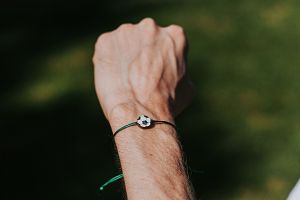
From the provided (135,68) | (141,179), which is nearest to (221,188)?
(135,68)

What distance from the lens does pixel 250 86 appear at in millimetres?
4672

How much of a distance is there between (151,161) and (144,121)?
0.18 meters

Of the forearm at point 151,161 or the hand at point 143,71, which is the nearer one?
the forearm at point 151,161

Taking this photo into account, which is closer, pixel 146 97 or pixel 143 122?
pixel 143 122

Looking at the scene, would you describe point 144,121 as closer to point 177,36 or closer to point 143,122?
point 143,122

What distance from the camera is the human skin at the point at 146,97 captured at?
5.70 feet

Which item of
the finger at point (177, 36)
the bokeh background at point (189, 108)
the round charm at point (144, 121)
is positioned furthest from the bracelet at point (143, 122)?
the bokeh background at point (189, 108)

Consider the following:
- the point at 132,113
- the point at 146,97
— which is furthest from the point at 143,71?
the point at 132,113

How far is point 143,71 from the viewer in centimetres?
215

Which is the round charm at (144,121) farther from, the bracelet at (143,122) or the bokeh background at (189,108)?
the bokeh background at (189,108)

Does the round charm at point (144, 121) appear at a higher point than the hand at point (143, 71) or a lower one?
lower

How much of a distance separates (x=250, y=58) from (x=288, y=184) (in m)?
1.38

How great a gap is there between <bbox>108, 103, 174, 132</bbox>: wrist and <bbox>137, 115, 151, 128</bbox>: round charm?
26 millimetres

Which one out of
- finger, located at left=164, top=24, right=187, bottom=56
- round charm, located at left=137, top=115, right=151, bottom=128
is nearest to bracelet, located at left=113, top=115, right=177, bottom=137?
round charm, located at left=137, top=115, right=151, bottom=128
